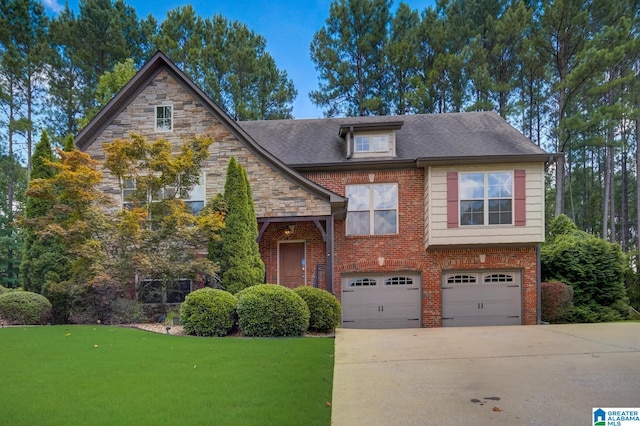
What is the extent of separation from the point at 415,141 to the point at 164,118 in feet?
26.0

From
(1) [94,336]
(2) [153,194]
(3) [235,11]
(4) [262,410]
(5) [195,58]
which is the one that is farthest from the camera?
(3) [235,11]

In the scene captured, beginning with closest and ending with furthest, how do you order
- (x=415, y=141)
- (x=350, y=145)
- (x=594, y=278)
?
(x=594, y=278), (x=350, y=145), (x=415, y=141)

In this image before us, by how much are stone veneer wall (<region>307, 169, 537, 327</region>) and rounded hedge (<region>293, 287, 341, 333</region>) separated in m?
3.92

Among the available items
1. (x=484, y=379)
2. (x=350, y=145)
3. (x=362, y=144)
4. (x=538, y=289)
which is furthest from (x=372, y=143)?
(x=484, y=379)

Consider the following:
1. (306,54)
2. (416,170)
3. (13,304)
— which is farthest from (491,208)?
(306,54)

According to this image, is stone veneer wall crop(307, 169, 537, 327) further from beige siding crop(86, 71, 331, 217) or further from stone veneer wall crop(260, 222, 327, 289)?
beige siding crop(86, 71, 331, 217)

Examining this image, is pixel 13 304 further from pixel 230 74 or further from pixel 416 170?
pixel 230 74

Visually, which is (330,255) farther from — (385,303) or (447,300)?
(447,300)

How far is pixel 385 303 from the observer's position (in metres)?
12.3

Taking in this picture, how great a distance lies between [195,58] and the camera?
73.8ft

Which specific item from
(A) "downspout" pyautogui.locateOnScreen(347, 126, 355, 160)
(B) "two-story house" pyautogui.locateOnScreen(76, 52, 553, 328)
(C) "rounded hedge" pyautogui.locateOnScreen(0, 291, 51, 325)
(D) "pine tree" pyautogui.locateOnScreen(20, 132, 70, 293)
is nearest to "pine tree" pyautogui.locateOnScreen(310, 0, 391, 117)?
(A) "downspout" pyautogui.locateOnScreen(347, 126, 355, 160)

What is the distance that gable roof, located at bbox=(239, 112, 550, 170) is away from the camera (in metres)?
12.0

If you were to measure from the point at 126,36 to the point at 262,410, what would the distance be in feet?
87.0

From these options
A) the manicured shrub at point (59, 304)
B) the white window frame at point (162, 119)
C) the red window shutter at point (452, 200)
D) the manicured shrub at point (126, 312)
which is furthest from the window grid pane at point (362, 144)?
the manicured shrub at point (59, 304)
